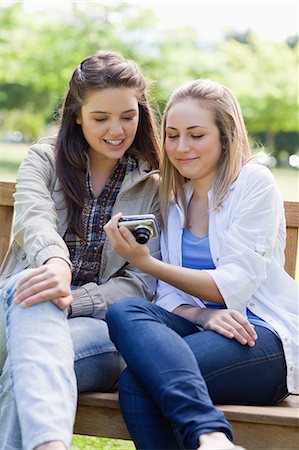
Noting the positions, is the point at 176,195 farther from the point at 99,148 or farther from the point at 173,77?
the point at 173,77

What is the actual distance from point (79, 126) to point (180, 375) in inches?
54.5

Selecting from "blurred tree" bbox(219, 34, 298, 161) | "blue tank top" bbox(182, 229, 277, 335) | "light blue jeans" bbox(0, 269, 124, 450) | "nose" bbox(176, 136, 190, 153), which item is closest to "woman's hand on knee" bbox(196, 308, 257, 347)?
"blue tank top" bbox(182, 229, 277, 335)

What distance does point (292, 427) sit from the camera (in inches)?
107

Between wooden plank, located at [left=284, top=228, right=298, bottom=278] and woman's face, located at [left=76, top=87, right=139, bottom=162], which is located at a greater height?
woman's face, located at [left=76, top=87, right=139, bottom=162]

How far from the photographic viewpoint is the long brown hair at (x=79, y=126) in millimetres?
3291

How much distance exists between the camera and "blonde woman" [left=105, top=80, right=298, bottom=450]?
2.53 metres

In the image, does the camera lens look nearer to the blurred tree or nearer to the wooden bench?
the wooden bench

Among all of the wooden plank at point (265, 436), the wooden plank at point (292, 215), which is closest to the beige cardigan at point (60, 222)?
the wooden plank at point (292, 215)

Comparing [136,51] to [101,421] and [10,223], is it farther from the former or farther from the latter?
[101,421]

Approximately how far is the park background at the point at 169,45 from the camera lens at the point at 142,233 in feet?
64.7

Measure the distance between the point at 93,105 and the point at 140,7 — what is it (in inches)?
987

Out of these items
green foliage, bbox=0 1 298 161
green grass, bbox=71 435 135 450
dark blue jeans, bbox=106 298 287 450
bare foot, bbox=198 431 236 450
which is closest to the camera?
bare foot, bbox=198 431 236 450

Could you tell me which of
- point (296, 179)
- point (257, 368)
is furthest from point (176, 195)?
A: point (296, 179)

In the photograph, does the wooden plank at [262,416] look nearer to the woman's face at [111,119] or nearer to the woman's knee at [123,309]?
the woman's knee at [123,309]
